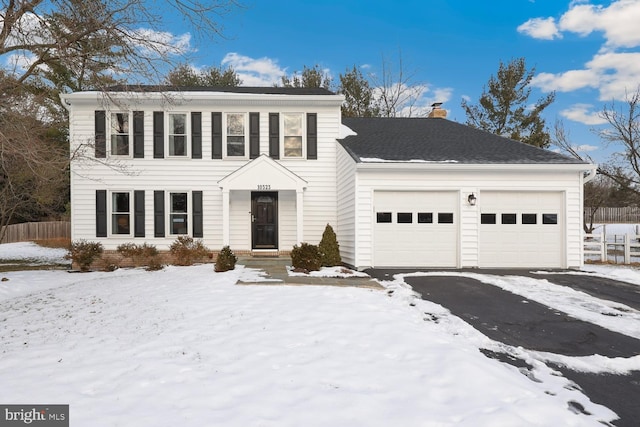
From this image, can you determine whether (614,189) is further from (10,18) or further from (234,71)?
(10,18)

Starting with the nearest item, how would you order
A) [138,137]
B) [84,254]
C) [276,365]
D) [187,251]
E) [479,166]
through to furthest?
[276,365] → [479,166] → [84,254] → [187,251] → [138,137]

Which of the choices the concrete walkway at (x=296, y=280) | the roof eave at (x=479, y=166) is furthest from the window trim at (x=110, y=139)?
the roof eave at (x=479, y=166)

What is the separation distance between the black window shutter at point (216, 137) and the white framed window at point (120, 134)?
109 inches

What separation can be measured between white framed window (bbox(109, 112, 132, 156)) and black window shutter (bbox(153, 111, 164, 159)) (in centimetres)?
82

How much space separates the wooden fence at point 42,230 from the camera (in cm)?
2572

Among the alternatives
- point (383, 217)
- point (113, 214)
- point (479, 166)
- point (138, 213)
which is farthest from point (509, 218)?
point (113, 214)

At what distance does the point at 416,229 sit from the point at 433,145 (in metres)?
3.22

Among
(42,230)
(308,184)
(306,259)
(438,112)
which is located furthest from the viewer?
(42,230)

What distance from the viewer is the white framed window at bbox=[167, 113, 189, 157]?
13.2 meters

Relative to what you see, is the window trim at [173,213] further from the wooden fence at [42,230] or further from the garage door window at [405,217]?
the wooden fence at [42,230]

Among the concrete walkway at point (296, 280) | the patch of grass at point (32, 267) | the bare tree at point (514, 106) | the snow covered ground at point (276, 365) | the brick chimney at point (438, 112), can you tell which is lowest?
the patch of grass at point (32, 267)

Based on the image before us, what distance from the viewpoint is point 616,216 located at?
34000mm

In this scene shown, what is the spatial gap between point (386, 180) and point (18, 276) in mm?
10897

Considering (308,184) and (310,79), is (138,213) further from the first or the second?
(310,79)
